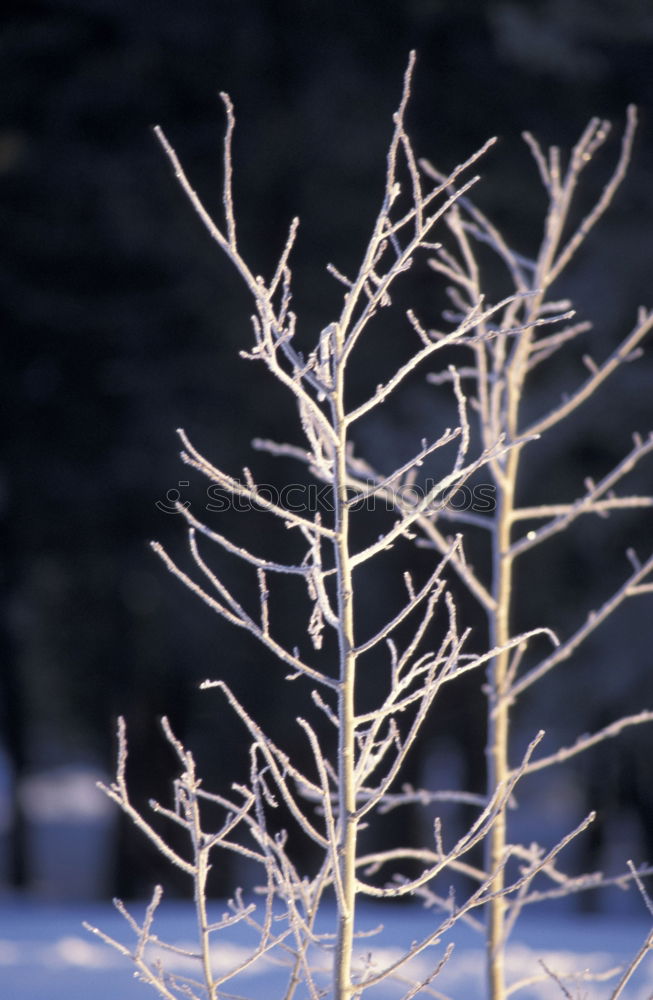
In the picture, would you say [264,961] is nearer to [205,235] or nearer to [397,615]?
[397,615]

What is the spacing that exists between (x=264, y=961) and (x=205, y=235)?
584cm

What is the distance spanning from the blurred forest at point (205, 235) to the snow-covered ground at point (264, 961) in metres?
2.05

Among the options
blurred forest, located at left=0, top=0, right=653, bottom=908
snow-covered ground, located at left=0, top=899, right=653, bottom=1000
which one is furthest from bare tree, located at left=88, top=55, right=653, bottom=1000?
blurred forest, located at left=0, top=0, right=653, bottom=908

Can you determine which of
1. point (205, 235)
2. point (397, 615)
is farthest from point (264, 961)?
point (205, 235)

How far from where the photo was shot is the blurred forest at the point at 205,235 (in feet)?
28.1

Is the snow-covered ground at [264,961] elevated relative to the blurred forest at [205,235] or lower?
lower

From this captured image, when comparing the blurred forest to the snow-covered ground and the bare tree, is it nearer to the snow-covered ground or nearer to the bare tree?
the snow-covered ground

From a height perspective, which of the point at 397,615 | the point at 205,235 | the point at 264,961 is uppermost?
the point at 205,235

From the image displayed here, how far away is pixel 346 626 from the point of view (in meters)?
2.02

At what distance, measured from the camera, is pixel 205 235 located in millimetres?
9578

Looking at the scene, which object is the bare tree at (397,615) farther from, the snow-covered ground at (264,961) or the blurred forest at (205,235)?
the blurred forest at (205,235)

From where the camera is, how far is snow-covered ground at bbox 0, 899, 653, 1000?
5.45m

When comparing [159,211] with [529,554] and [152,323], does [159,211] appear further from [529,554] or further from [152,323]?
[529,554]

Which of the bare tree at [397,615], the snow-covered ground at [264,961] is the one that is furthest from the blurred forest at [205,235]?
the bare tree at [397,615]
